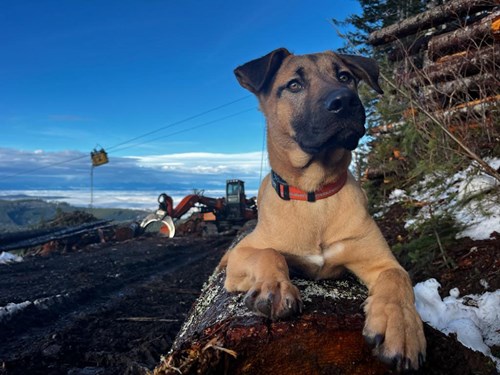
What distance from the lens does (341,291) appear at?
246 cm

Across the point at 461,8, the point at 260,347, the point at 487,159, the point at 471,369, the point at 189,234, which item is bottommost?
the point at 189,234

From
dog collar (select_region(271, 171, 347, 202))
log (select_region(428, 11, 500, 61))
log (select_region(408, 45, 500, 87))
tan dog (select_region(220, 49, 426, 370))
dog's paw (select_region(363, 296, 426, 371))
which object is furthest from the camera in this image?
log (select_region(428, 11, 500, 61))

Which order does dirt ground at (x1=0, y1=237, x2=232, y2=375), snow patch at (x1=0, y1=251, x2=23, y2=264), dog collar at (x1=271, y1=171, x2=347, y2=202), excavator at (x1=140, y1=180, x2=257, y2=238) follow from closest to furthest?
dog collar at (x1=271, y1=171, x2=347, y2=202), dirt ground at (x1=0, y1=237, x2=232, y2=375), snow patch at (x1=0, y1=251, x2=23, y2=264), excavator at (x1=140, y1=180, x2=257, y2=238)

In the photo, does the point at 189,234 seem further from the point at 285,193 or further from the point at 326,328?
the point at 326,328

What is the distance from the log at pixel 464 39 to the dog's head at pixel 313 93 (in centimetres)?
301

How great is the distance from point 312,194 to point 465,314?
6.32 feet

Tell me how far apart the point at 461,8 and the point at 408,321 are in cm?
646

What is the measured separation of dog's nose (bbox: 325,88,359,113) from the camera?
282 centimetres

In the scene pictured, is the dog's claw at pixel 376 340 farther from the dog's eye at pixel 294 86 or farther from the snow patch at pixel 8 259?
the snow patch at pixel 8 259

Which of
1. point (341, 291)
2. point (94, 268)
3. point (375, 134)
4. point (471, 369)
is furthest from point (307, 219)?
point (375, 134)

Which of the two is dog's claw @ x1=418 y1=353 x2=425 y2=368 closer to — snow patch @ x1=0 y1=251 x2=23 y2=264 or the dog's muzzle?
the dog's muzzle

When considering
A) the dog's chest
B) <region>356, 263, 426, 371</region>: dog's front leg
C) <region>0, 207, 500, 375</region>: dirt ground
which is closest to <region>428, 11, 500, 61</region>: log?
<region>0, 207, 500, 375</region>: dirt ground

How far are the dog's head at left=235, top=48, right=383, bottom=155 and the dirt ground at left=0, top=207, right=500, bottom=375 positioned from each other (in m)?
2.05

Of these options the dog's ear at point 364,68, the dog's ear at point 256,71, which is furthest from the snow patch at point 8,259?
the dog's ear at point 364,68
